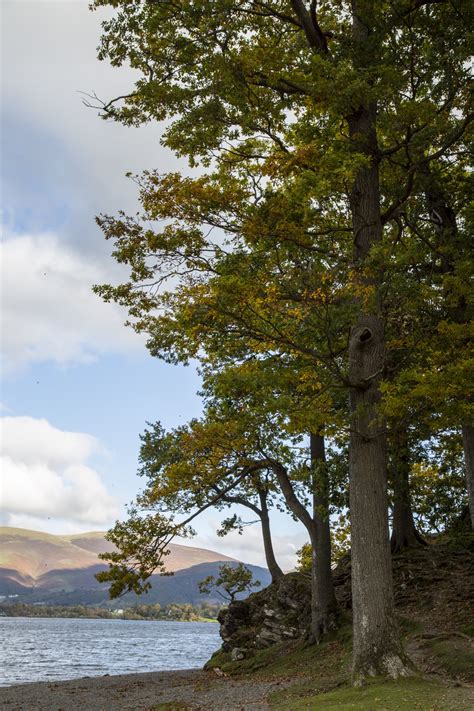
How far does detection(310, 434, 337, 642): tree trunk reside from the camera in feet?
56.2

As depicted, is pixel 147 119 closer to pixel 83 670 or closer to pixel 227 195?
pixel 227 195

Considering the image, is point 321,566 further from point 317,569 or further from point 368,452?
point 368,452

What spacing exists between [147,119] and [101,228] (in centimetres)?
315

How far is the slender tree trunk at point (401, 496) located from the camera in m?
16.7

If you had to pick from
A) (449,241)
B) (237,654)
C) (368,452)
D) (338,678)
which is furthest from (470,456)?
(237,654)

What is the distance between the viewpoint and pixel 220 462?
16.5 m

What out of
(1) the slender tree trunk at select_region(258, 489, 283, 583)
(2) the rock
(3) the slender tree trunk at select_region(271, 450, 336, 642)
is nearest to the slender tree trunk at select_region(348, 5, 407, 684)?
(3) the slender tree trunk at select_region(271, 450, 336, 642)

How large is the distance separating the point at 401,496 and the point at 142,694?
392 inches

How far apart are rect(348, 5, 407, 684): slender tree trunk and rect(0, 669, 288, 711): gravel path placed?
2846 millimetres

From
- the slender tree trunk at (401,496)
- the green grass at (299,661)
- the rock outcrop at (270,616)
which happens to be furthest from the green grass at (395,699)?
the rock outcrop at (270,616)

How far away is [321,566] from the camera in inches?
712

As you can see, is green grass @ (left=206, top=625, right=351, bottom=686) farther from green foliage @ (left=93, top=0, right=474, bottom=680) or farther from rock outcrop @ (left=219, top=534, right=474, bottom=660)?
green foliage @ (left=93, top=0, right=474, bottom=680)

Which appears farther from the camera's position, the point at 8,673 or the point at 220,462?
the point at 8,673

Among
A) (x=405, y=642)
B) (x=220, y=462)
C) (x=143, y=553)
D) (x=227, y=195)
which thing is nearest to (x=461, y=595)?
(x=405, y=642)
